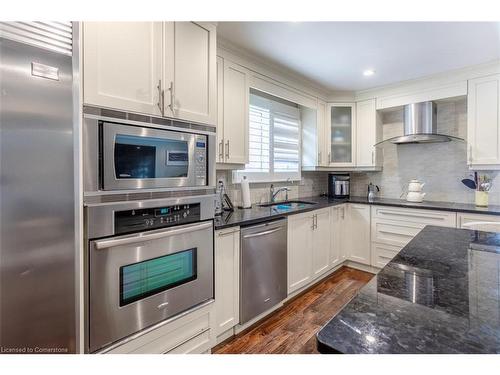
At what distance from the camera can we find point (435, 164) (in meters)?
3.28

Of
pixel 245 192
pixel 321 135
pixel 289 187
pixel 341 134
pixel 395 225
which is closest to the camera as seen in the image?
pixel 245 192

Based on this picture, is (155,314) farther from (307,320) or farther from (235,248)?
(307,320)

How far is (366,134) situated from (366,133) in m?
0.01

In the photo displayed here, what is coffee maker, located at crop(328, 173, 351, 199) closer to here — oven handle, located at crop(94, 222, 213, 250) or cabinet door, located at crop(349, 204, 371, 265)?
cabinet door, located at crop(349, 204, 371, 265)

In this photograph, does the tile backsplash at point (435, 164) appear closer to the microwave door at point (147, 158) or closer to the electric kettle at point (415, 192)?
the electric kettle at point (415, 192)

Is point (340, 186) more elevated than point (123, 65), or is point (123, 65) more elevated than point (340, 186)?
point (123, 65)

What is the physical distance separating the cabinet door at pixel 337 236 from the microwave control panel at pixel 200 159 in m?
2.06

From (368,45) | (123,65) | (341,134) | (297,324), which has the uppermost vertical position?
(368,45)

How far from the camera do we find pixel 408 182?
3488 millimetres

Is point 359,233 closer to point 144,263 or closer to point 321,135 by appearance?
point 321,135

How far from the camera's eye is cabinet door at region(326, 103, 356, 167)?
362 cm

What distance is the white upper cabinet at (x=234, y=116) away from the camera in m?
2.21

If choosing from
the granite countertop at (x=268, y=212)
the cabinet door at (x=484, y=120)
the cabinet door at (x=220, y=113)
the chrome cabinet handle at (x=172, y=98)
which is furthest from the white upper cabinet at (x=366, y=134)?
the chrome cabinet handle at (x=172, y=98)

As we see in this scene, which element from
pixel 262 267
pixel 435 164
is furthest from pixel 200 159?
pixel 435 164
